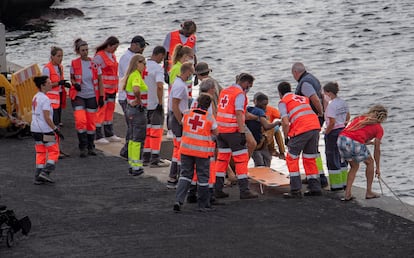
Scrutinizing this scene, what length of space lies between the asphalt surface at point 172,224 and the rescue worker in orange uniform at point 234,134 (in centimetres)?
27

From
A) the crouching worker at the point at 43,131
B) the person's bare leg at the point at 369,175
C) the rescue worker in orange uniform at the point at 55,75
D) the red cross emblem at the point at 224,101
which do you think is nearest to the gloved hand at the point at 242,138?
the red cross emblem at the point at 224,101

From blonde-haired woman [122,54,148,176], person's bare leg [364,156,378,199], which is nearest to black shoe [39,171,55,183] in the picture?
blonde-haired woman [122,54,148,176]

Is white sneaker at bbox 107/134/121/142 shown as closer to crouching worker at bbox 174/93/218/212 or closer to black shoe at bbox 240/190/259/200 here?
black shoe at bbox 240/190/259/200

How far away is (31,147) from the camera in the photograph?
1838cm

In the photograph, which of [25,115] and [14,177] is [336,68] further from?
[14,177]

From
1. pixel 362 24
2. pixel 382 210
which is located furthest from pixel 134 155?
pixel 362 24

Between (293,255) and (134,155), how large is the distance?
4308 mm

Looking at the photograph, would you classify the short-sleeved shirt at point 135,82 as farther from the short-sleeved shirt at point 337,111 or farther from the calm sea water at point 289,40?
the calm sea water at point 289,40

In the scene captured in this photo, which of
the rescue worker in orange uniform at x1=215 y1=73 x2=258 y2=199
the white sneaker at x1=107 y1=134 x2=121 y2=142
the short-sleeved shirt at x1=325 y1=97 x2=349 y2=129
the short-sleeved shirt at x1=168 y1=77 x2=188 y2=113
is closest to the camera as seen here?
the rescue worker in orange uniform at x1=215 y1=73 x2=258 y2=199

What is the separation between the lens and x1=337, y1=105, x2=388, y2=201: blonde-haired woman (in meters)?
14.4

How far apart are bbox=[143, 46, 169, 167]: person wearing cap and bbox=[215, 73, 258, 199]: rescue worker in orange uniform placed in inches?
75.3

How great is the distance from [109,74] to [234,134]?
4.34m

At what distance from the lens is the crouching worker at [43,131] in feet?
50.7

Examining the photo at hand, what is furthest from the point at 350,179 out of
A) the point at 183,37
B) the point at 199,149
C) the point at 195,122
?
the point at 183,37
